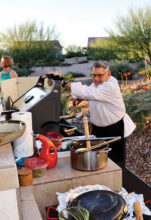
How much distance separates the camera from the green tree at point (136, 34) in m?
16.3

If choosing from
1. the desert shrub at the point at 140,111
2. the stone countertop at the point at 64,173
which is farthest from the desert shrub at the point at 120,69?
the stone countertop at the point at 64,173

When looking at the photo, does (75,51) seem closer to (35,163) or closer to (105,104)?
(105,104)

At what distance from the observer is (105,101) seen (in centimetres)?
262

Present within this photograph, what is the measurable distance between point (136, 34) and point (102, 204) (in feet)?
54.7

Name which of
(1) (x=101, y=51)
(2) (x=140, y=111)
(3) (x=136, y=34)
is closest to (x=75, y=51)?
(1) (x=101, y=51)

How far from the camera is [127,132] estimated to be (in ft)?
9.59

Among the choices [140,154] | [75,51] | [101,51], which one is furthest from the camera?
[75,51]

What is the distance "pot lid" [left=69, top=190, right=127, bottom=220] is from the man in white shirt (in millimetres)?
1327

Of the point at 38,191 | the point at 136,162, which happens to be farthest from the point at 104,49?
the point at 38,191

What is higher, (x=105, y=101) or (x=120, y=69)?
(x=120, y=69)

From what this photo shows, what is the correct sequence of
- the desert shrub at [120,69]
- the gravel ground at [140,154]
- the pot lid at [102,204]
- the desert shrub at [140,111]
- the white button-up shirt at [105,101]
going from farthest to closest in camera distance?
the desert shrub at [120,69], the desert shrub at [140,111], the gravel ground at [140,154], the white button-up shirt at [105,101], the pot lid at [102,204]

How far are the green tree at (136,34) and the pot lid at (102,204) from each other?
1585 centimetres

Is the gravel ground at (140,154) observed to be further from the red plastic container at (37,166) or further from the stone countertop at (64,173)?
the red plastic container at (37,166)

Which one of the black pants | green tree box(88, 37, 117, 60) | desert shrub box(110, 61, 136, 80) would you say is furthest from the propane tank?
green tree box(88, 37, 117, 60)
